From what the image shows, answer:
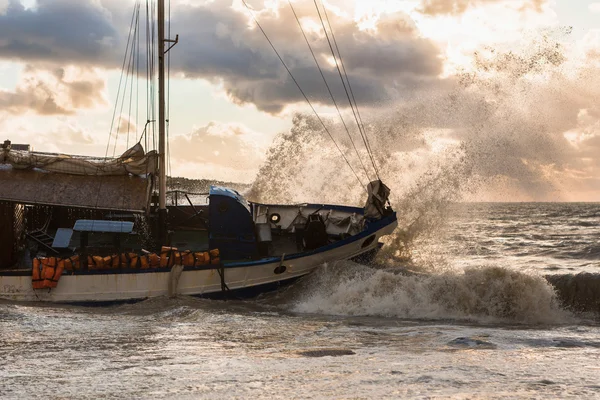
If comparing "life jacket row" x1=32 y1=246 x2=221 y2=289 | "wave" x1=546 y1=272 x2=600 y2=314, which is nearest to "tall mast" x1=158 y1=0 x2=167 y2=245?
"life jacket row" x1=32 y1=246 x2=221 y2=289

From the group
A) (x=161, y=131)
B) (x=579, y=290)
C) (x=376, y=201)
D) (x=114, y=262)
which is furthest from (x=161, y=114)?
(x=579, y=290)

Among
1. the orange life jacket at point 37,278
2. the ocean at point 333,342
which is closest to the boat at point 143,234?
the orange life jacket at point 37,278

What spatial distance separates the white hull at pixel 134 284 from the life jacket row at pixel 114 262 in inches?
7.7

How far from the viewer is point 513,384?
9.50 m

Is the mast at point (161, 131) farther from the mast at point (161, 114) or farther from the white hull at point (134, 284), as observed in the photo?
the white hull at point (134, 284)

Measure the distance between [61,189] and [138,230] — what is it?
2464 millimetres

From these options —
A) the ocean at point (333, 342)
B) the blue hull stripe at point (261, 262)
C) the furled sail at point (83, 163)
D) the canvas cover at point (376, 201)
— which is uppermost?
the furled sail at point (83, 163)

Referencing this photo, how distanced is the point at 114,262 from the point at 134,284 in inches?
29.0

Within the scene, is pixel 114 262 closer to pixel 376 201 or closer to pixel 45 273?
pixel 45 273

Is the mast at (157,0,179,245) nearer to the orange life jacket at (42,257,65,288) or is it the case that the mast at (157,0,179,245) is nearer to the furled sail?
the furled sail

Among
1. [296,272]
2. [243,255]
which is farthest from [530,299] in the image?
[243,255]

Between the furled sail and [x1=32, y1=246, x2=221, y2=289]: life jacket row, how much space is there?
317 centimetres

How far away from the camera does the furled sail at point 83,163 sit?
20094mm

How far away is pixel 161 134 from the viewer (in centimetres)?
2152
